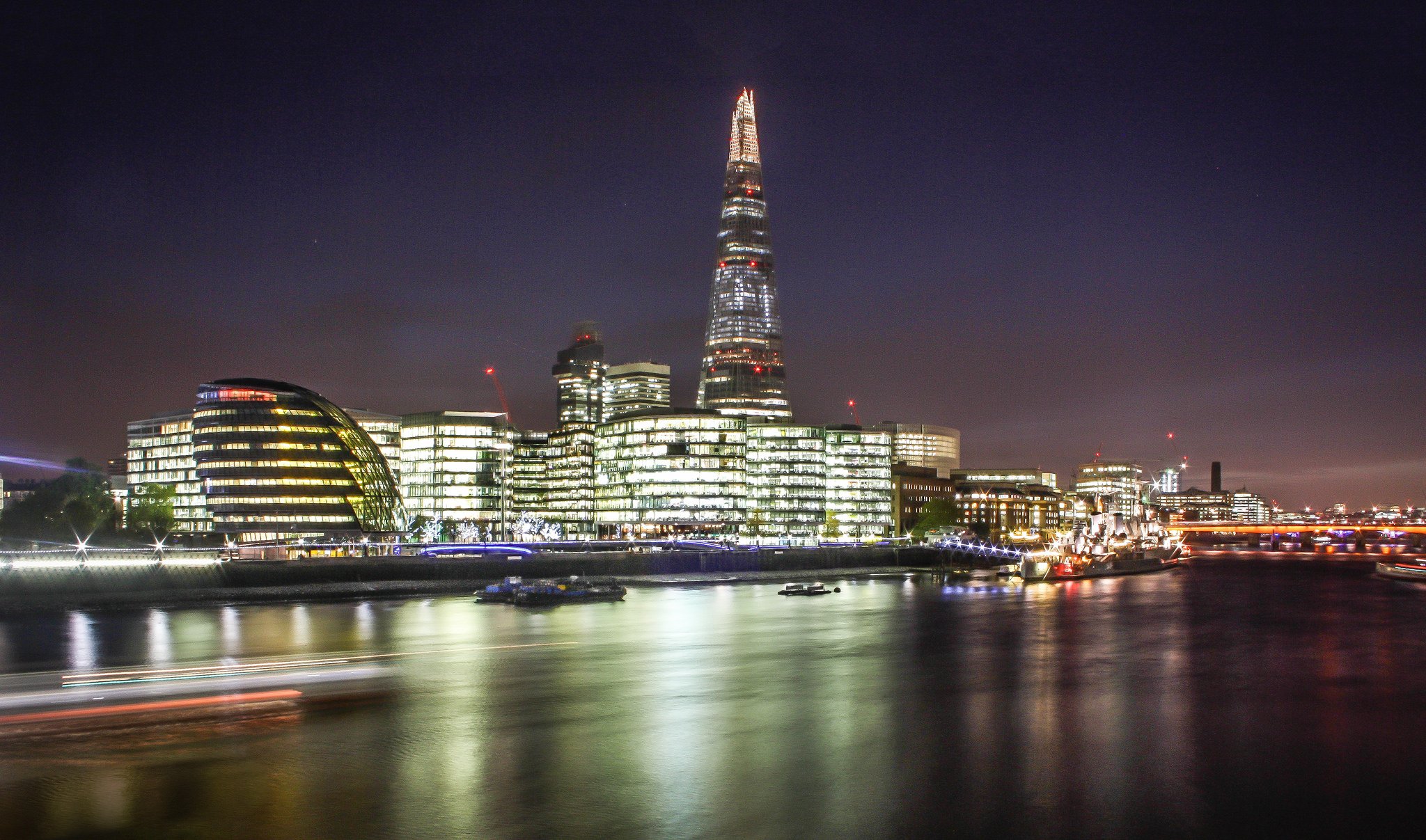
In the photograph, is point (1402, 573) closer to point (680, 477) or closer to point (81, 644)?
point (680, 477)

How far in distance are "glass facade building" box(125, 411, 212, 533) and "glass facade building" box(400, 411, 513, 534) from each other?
1422 inches

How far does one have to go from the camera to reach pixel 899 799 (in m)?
20.4

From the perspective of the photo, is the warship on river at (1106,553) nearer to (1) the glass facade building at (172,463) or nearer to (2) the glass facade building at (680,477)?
(2) the glass facade building at (680,477)

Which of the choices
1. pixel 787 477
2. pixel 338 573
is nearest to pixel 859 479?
pixel 787 477

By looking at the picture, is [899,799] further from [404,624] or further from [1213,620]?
[1213,620]

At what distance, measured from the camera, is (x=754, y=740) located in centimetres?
2555

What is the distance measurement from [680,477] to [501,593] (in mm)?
99457

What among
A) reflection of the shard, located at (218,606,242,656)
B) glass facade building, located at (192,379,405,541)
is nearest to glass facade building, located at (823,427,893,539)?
glass facade building, located at (192,379,405,541)

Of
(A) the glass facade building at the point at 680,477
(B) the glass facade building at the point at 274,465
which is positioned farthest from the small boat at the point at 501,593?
(A) the glass facade building at the point at 680,477

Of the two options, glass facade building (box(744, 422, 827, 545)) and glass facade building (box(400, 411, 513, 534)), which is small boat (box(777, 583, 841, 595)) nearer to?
glass facade building (box(744, 422, 827, 545))

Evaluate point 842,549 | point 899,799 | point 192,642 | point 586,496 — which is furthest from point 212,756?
point 586,496

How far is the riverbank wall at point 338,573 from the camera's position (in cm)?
6850

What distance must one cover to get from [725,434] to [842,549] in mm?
57744

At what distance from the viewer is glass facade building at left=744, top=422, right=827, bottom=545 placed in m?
181
